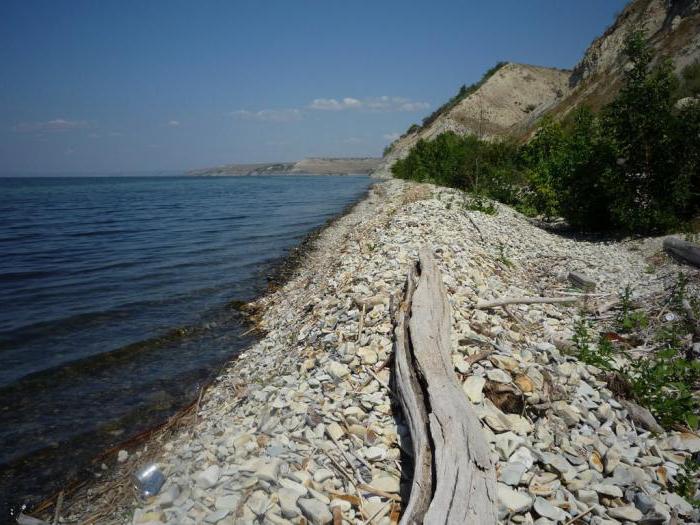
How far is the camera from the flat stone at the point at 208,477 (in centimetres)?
350

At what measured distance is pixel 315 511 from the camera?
9.91 ft

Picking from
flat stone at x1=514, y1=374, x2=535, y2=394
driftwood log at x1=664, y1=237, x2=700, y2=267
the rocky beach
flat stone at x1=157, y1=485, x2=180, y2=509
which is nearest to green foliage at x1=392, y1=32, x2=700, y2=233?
driftwood log at x1=664, y1=237, x2=700, y2=267

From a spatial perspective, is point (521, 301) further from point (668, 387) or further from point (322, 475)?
point (322, 475)

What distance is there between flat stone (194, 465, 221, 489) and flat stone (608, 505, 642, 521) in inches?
124

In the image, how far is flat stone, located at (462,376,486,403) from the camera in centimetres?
409

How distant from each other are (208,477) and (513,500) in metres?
2.53

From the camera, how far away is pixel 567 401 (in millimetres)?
4238

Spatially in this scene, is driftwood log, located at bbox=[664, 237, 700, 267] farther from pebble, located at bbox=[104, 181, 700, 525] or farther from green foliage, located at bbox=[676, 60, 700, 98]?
green foliage, located at bbox=[676, 60, 700, 98]

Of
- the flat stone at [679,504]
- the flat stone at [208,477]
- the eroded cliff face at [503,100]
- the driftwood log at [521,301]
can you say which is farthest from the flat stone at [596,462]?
the eroded cliff face at [503,100]

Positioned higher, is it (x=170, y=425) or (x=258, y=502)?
(x=258, y=502)

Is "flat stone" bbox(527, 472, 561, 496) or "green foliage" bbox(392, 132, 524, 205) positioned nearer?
"flat stone" bbox(527, 472, 561, 496)

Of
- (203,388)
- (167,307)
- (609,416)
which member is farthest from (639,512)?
(167,307)

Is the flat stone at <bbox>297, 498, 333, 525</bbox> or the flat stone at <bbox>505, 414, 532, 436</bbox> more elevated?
the flat stone at <bbox>505, 414, 532, 436</bbox>

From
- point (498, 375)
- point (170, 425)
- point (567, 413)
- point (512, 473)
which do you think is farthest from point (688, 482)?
point (170, 425)
